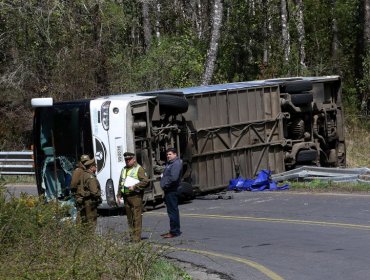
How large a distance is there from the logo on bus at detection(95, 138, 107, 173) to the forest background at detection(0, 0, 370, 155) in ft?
40.1

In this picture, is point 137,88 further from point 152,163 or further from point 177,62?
point 152,163

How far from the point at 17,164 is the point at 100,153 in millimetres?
11726

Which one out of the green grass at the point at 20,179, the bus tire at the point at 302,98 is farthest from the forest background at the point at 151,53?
the bus tire at the point at 302,98

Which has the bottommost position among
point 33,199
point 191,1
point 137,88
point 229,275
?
point 229,275

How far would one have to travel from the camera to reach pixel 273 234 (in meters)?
15.1

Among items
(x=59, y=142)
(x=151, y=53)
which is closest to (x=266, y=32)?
(x=151, y=53)

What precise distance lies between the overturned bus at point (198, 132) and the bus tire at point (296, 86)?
1.1 inches

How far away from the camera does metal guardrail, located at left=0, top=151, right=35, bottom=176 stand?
96.4 ft

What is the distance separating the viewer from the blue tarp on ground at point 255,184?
21.8 metres

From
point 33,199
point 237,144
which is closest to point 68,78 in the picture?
point 237,144

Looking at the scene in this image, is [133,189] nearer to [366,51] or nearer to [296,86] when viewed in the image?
[296,86]

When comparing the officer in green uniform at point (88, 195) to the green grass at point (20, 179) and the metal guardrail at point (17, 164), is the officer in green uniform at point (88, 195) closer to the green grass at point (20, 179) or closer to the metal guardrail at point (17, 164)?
the green grass at point (20, 179)

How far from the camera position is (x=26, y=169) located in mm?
29500

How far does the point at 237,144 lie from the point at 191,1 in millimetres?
34125
